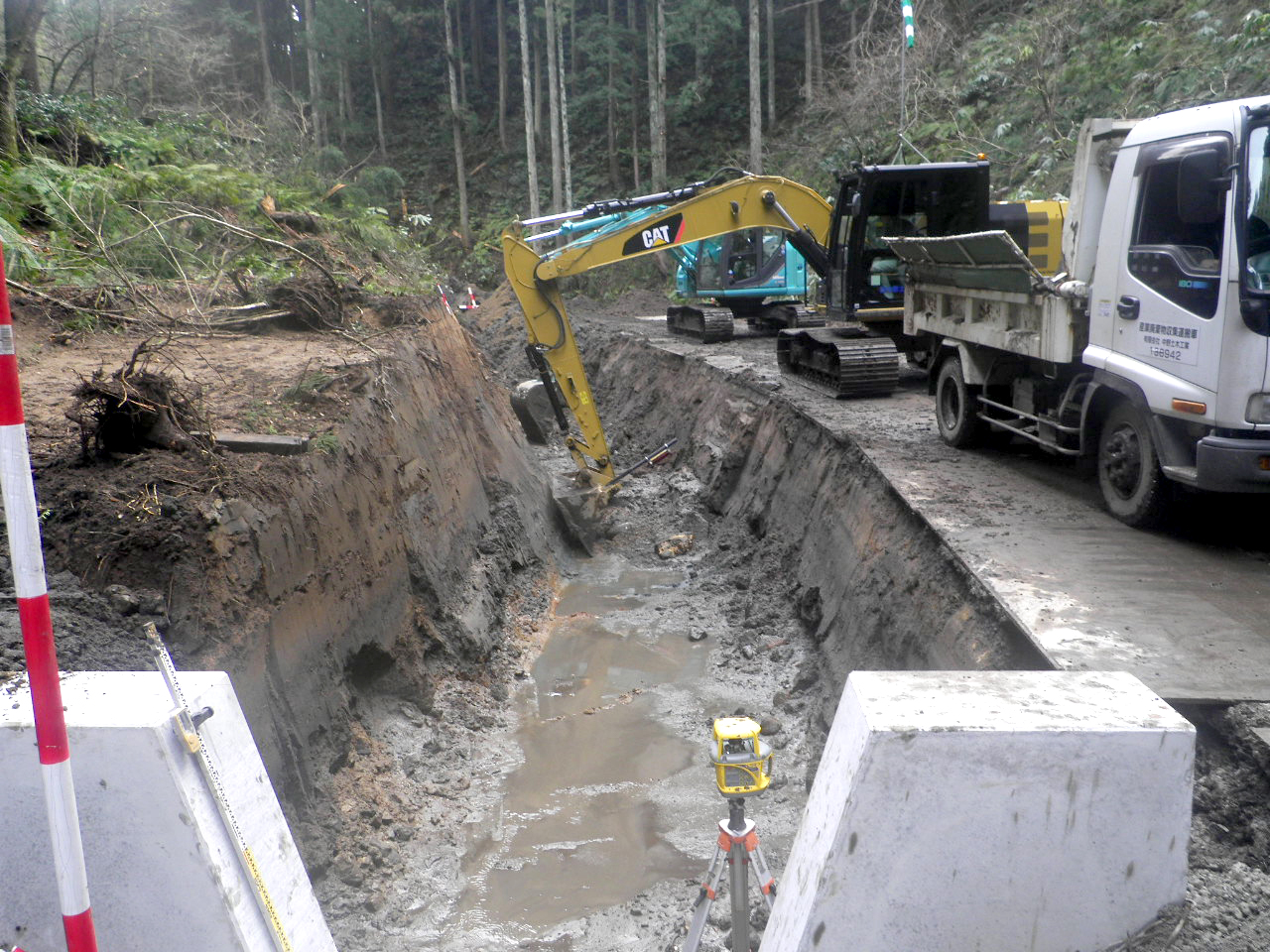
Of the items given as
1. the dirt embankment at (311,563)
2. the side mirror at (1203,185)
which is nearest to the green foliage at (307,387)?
the dirt embankment at (311,563)

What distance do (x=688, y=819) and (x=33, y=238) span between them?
8.87 m

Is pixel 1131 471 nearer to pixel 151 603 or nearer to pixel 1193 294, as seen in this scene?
pixel 1193 294

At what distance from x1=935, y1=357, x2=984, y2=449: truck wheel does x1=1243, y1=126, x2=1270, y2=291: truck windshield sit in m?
3.67

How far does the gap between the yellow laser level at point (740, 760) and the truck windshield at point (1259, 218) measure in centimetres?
407

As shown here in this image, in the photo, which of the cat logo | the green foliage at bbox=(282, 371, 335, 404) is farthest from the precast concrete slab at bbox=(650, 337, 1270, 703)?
the green foliage at bbox=(282, 371, 335, 404)

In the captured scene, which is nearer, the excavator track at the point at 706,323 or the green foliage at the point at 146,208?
the green foliage at the point at 146,208

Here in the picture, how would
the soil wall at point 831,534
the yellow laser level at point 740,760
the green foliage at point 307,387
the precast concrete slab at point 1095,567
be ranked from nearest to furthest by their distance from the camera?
the yellow laser level at point 740,760
the precast concrete slab at point 1095,567
the soil wall at point 831,534
the green foliage at point 307,387

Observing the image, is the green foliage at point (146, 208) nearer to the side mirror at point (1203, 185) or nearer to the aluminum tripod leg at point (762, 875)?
the aluminum tripod leg at point (762, 875)

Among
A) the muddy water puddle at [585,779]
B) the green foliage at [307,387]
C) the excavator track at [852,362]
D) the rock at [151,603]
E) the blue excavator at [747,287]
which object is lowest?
the muddy water puddle at [585,779]

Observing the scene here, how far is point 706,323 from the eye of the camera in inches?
733

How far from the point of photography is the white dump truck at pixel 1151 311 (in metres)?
5.33

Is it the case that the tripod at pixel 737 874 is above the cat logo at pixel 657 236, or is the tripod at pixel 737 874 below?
below

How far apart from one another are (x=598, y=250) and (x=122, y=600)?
24.2 feet

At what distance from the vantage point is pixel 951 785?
108 inches
